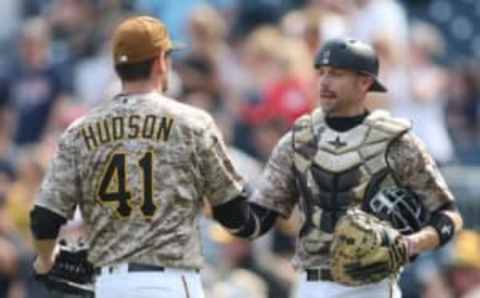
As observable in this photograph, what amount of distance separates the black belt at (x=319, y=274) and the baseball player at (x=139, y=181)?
1.91 feet

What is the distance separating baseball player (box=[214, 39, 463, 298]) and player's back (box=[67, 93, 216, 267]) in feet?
1.05

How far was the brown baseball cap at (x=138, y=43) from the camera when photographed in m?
10.6

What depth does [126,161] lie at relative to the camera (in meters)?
10.6

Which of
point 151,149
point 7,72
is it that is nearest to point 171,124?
point 151,149

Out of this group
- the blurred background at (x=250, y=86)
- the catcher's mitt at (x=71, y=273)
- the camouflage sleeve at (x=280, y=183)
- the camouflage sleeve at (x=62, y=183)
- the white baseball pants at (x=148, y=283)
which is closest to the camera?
the white baseball pants at (x=148, y=283)


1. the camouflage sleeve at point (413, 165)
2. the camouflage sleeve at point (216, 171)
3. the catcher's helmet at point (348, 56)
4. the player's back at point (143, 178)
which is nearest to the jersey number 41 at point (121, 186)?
the player's back at point (143, 178)

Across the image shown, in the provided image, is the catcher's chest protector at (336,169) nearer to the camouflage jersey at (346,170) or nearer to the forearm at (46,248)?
the camouflage jersey at (346,170)

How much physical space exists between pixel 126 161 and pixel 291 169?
0.95m

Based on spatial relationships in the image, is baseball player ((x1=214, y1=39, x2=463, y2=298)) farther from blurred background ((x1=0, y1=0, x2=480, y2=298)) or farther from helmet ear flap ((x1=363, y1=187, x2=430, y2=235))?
blurred background ((x1=0, y1=0, x2=480, y2=298))

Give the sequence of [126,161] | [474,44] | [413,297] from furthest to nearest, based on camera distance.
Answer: [474,44], [413,297], [126,161]

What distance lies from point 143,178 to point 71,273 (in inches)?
27.2

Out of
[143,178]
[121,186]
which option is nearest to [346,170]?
[143,178]

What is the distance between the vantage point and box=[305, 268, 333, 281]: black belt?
10875 mm

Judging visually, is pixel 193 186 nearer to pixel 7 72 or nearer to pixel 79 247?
pixel 79 247
